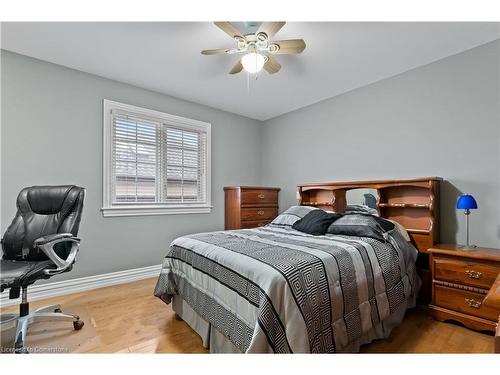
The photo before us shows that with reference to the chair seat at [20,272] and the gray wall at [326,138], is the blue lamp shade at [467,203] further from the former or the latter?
the chair seat at [20,272]

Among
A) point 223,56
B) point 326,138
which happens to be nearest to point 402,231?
point 326,138

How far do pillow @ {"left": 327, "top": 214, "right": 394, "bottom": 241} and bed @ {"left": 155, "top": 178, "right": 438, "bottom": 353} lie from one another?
73 millimetres

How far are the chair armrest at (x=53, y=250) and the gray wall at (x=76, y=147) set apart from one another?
1.03 meters

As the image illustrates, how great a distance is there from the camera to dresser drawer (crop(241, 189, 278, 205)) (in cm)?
395

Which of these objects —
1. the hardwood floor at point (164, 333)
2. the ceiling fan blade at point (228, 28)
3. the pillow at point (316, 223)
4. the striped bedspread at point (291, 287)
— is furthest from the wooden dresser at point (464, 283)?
the ceiling fan blade at point (228, 28)

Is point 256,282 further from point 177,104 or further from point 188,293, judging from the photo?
point 177,104

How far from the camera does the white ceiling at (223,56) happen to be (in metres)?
2.15

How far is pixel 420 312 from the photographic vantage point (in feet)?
7.96

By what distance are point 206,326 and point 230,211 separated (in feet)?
7.88

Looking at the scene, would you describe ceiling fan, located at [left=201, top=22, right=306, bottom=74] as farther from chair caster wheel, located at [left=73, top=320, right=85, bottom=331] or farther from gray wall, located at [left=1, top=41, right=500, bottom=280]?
chair caster wheel, located at [left=73, top=320, right=85, bottom=331]

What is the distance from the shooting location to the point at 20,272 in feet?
5.77

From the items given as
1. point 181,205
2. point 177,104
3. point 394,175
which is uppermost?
point 177,104
